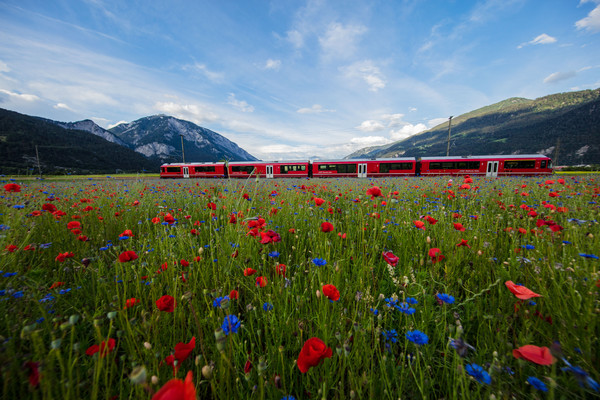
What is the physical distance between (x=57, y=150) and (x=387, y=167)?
112 metres

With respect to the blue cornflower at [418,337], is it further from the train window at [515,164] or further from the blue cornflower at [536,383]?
the train window at [515,164]

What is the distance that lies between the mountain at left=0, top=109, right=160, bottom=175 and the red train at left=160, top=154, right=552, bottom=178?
50561 millimetres

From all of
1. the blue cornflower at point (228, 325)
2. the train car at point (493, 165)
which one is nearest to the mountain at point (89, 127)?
the train car at point (493, 165)

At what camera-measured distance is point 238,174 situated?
83.4ft

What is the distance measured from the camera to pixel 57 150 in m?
79.5

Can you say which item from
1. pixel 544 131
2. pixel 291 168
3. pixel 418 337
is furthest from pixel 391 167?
pixel 544 131

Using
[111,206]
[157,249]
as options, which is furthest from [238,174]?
[157,249]

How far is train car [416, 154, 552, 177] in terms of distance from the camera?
1912cm

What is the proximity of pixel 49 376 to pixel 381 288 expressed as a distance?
5.60 feet

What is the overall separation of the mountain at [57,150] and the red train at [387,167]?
166 ft

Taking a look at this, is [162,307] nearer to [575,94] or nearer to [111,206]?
[111,206]

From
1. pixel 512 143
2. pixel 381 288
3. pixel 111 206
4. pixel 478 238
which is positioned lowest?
pixel 381 288

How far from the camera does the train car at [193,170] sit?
26188mm

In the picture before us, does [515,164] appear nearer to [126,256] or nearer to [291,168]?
[291,168]
